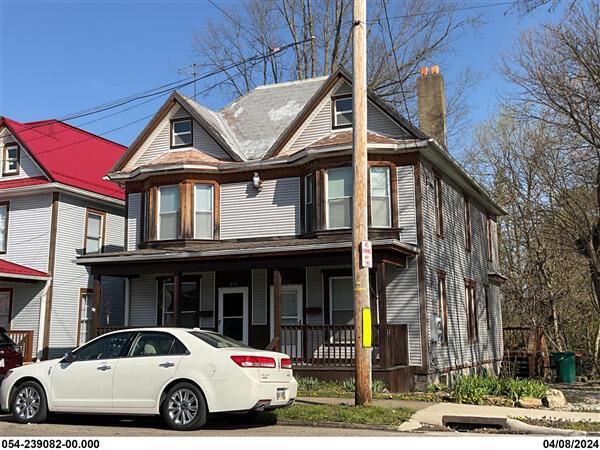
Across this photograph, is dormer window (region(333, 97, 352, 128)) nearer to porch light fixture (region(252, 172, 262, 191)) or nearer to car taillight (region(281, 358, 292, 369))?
porch light fixture (region(252, 172, 262, 191))

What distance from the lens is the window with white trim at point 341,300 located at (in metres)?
18.6

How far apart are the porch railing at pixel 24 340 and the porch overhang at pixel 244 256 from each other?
4.82 m

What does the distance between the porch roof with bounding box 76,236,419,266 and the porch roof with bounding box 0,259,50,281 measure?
3.57 meters

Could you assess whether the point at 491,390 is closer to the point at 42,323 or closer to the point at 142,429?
the point at 142,429

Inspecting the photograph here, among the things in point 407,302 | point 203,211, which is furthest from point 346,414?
point 203,211

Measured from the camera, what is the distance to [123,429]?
974 cm

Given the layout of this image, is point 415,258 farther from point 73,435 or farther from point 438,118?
point 73,435

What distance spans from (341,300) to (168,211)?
6203 mm

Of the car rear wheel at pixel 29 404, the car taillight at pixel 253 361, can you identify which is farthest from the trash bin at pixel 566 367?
the car rear wheel at pixel 29 404

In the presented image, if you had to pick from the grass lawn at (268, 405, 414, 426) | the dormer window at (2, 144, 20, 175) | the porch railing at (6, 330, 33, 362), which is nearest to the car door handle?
the grass lawn at (268, 405, 414, 426)

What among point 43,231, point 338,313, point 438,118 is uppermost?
point 438,118

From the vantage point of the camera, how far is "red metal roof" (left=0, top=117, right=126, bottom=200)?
2392 cm

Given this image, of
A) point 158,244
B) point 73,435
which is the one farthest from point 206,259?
point 73,435

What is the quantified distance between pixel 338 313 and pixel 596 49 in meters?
10.1
